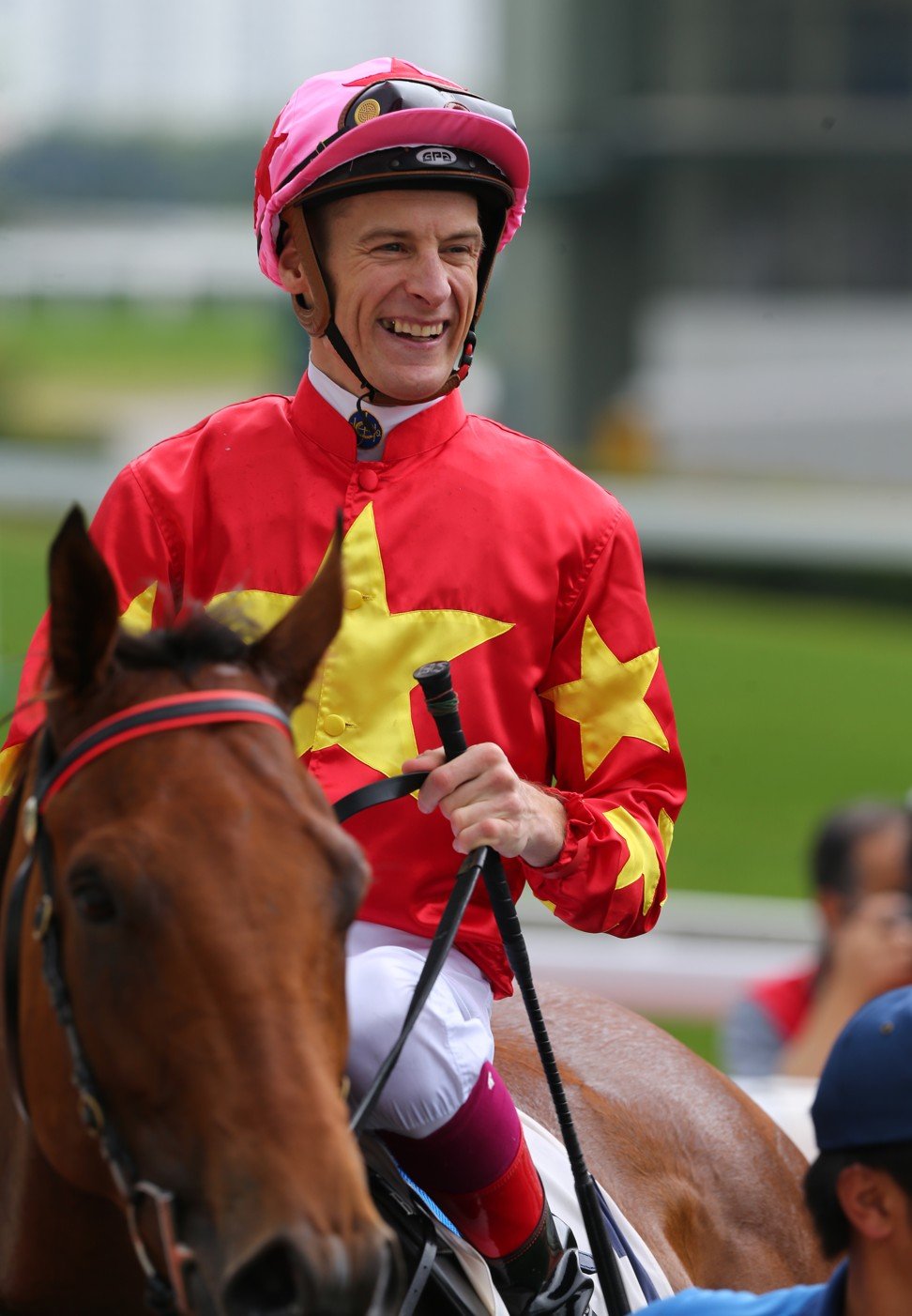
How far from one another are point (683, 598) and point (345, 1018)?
19350 millimetres

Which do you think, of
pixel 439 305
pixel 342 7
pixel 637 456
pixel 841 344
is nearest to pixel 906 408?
pixel 841 344

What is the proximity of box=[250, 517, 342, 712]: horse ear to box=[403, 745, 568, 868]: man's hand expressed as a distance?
232mm

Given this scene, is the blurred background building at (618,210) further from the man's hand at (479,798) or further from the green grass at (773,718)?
the man's hand at (479,798)

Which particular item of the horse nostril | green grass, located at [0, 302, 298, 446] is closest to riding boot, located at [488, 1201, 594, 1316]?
the horse nostril

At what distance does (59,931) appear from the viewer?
162 cm

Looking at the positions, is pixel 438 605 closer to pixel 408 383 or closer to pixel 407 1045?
pixel 408 383

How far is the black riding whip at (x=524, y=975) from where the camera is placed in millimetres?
1921

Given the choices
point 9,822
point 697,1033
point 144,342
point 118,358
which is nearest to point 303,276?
point 9,822

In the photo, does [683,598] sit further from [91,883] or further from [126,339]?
[91,883]

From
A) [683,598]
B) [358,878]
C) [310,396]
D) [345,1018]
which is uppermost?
[310,396]

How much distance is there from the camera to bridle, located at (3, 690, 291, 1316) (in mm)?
1563

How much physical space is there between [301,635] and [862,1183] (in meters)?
0.79

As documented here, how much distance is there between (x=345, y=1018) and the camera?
64.2 inches

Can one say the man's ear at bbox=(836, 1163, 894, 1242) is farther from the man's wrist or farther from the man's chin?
the man's chin
